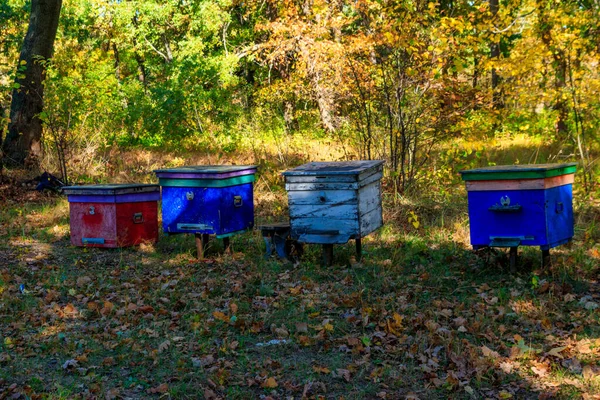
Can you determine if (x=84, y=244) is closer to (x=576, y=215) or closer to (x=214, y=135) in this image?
(x=576, y=215)

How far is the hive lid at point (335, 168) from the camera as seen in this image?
6.77 m

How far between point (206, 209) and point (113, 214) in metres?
1.42

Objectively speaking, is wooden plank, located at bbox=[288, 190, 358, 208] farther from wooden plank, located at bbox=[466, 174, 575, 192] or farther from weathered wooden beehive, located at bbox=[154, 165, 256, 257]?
wooden plank, located at bbox=[466, 174, 575, 192]

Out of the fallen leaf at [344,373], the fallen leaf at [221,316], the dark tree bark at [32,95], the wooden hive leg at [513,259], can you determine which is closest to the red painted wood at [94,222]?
the fallen leaf at [221,316]

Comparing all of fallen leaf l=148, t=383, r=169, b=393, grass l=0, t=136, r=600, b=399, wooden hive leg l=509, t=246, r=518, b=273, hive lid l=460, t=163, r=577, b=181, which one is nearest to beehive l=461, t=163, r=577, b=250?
hive lid l=460, t=163, r=577, b=181

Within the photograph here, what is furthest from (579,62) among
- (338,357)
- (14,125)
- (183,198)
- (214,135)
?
(14,125)

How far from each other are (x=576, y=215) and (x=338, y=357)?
18.3ft

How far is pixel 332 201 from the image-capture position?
6980 millimetres

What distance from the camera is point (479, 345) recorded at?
16.1 ft

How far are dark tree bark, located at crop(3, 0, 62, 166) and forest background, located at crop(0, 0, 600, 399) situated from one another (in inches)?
1.8

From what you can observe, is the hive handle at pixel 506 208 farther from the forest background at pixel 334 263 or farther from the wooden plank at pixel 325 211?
the wooden plank at pixel 325 211

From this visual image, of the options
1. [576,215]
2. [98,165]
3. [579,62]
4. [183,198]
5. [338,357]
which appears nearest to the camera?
[338,357]

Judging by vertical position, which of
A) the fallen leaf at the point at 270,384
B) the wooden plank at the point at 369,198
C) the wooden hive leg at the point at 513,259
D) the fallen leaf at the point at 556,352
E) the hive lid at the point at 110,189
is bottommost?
the fallen leaf at the point at 556,352

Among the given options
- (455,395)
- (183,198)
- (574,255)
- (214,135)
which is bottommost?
(455,395)
